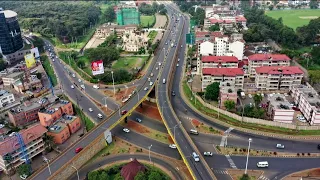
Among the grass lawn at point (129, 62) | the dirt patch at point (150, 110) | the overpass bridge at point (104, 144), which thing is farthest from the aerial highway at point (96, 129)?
the grass lawn at point (129, 62)

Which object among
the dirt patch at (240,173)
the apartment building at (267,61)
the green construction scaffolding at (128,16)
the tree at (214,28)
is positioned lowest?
the dirt patch at (240,173)

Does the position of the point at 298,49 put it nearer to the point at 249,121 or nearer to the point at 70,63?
the point at 249,121

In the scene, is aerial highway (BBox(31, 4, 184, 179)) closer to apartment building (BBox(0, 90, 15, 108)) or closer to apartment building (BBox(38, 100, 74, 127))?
apartment building (BBox(38, 100, 74, 127))

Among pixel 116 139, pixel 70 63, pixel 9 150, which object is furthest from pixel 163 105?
pixel 70 63

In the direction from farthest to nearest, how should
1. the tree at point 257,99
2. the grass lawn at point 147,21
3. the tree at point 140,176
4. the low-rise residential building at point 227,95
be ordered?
the grass lawn at point 147,21, the tree at point 257,99, the low-rise residential building at point 227,95, the tree at point 140,176

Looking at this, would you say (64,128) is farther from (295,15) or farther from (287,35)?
(295,15)

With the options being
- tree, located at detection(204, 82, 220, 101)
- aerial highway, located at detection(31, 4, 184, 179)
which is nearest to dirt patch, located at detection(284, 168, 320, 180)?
tree, located at detection(204, 82, 220, 101)

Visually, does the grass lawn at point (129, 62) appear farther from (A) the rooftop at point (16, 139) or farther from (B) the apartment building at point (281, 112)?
(B) the apartment building at point (281, 112)

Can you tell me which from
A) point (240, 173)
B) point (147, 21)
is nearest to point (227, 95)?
point (240, 173)
